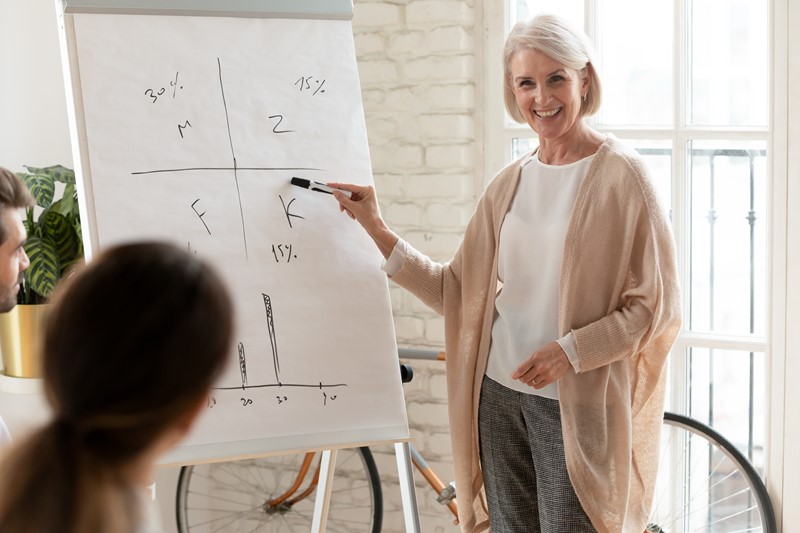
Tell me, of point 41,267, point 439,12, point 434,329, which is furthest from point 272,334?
point 439,12

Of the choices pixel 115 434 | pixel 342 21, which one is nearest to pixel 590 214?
pixel 342 21

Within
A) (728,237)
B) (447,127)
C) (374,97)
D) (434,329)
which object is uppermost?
(374,97)

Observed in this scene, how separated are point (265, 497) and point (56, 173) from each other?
1.29m

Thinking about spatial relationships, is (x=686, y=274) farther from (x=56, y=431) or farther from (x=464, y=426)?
(x=56, y=431)

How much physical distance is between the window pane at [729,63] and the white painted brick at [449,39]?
588mm

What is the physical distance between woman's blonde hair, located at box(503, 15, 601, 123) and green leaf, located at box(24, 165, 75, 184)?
1.05 metres

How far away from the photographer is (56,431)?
74cm

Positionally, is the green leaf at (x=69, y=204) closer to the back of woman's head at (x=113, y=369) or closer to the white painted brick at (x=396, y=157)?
the white painted brick at (x=396, y=157)

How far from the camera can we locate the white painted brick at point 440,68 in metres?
2.47

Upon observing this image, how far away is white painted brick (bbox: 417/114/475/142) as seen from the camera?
98.3 inches

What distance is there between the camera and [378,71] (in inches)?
101

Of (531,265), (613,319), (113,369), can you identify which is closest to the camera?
(113,369)

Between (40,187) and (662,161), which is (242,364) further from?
(662,161)

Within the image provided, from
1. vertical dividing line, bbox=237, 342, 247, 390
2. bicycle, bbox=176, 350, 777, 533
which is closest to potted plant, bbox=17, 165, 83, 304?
vertical dividing line, bbox=237, 342, 247, 390
